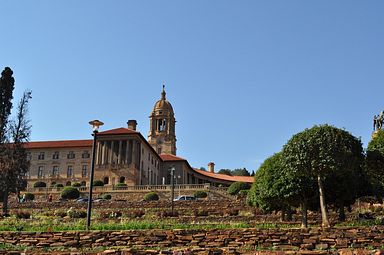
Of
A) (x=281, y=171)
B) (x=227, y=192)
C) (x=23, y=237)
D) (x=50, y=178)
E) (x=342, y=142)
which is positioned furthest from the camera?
(x=50, y=178)

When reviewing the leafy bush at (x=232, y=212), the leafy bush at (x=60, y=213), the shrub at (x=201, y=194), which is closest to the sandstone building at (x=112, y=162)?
the shrub at (x=201, y=194)

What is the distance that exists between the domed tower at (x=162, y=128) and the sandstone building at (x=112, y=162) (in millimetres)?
14027

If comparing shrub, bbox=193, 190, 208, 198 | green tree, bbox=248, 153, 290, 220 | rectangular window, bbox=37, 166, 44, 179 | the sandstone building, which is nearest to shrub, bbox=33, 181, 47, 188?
Answer: the sandstone building

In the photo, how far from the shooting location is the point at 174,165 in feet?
288

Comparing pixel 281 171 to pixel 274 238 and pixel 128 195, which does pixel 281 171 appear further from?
pixel 128 195

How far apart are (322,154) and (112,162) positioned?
53878 millimetres

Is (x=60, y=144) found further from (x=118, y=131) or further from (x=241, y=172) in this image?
(x=241, y=172)

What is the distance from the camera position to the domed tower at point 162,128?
108m

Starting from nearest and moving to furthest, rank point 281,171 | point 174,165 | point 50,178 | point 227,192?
point 281,171
point 227,192
point 50,178
point 174,165

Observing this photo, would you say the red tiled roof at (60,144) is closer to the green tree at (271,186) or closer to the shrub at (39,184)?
the shrub at (39,184)

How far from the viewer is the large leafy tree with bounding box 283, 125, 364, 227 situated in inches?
867

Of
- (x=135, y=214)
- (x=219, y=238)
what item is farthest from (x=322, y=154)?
(x=135, y=214)

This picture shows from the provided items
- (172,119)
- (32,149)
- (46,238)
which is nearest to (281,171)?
(46,238)

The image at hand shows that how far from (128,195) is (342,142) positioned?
43.4 m
